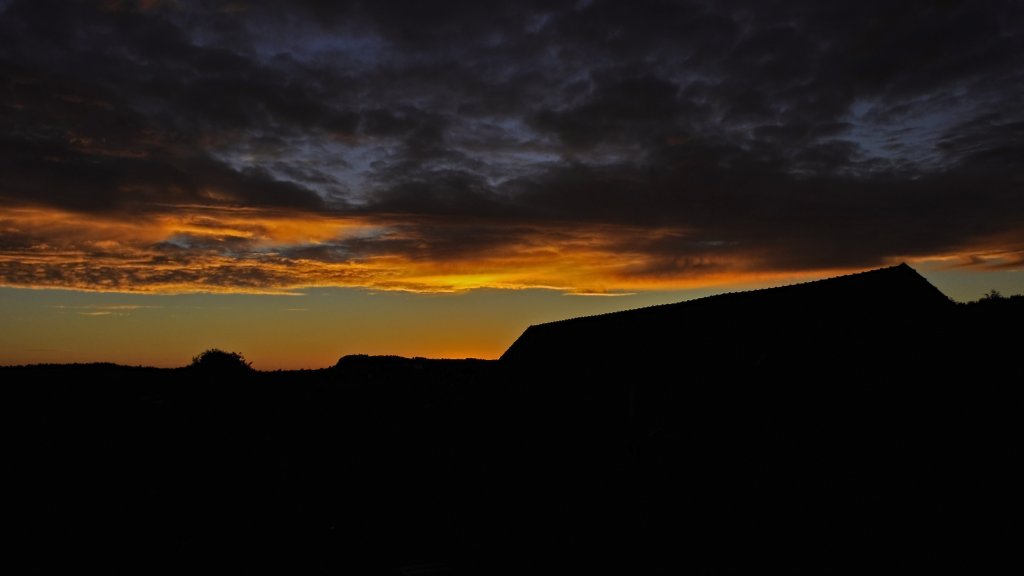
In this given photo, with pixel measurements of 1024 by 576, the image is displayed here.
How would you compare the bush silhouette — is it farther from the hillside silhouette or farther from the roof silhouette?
the roof silhouette

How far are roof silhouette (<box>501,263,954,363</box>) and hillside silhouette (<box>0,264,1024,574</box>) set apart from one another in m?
0.06

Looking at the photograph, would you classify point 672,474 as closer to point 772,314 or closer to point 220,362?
point 772,314

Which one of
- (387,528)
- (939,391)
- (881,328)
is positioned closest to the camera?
(939,391)

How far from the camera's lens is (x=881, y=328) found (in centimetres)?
1526

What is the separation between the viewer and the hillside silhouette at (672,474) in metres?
12.3

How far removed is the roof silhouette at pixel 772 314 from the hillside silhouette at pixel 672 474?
58 mm

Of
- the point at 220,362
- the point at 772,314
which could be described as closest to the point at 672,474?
the point at 772,314

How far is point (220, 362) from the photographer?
6031 centimetres

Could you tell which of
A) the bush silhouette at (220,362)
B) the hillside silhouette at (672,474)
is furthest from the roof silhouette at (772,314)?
the bush silhouette at (220,362)

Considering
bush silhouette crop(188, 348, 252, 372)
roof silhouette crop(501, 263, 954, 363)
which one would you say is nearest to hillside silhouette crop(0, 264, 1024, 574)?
roof silhouette crop(501, 263, 954, 363)

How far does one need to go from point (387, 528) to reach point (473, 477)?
6469 mm

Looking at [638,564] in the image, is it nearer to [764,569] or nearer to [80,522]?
[764,569]

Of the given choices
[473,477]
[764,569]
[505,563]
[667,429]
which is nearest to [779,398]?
[667,429]

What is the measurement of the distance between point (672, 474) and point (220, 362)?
2183 inches
